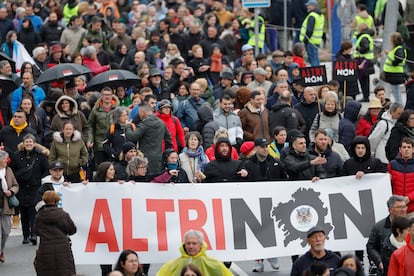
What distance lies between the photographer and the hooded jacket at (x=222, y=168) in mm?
17859

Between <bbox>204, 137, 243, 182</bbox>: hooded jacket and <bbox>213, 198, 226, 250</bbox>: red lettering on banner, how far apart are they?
727 millimetres

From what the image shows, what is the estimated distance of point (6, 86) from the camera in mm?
22906

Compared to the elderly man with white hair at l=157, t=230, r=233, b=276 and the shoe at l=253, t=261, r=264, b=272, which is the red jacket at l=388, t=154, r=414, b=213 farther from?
the elderly man with white hair at l=157, t=230, r=233, b=276

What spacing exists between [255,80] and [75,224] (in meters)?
7.45

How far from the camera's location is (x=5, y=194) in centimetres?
1856

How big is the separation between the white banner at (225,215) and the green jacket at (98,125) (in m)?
4.38

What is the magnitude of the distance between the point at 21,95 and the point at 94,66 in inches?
159

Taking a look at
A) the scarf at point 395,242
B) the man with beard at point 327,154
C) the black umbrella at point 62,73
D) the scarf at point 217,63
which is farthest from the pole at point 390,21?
the scarf at point 395,242

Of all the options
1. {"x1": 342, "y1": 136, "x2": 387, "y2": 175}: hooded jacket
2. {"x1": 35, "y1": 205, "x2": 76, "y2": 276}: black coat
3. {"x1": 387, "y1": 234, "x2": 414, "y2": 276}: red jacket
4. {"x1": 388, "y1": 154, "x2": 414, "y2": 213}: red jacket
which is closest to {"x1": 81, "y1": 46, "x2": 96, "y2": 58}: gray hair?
{"x1": 342, "y1": 136, "x2": 387, "y2": 175}: hooded jacket

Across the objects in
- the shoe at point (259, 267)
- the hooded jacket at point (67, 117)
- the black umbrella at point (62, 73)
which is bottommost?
the shoe at point (259, 267)

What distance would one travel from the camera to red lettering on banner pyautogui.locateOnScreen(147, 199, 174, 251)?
1698 centimetres

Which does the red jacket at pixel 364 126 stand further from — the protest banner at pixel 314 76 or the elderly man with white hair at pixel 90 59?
the elderly man with white hair at pixel 90 59

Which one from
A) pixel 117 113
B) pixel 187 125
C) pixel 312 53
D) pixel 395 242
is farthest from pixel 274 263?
pixel 312 53

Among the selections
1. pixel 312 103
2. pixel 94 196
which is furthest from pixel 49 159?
pixel 312 103
